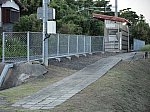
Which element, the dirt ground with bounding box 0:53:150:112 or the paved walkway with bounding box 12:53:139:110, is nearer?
the dirt ground with bounding box 0:53:150:112

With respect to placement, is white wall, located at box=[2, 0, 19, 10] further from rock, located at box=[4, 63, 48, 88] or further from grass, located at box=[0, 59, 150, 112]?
grass, located at box=[0, 59, 150, 112]

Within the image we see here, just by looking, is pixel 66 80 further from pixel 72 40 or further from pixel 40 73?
pixel 72 40

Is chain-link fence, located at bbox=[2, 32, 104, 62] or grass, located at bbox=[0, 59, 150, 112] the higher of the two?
chain-link fence, located at bbox=[2, 32, 104, 62]

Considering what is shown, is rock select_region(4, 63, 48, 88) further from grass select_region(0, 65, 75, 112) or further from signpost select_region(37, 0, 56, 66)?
signpost select_region(37, 0, 56, 66)

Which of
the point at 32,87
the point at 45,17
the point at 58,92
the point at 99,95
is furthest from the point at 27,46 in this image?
the point at 99,95

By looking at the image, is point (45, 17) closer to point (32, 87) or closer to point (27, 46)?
point (27, 46)

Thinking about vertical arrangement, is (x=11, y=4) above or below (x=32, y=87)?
above

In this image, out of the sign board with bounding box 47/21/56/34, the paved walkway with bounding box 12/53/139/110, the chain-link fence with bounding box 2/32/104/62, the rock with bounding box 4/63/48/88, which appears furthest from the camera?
the sign board with bounding box 47/21/56/34

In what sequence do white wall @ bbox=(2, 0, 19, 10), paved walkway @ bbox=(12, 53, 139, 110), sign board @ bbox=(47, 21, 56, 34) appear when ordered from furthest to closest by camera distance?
1. white wall @ bbox=(2, 0, 19, 10)
2. sign board @ bbox=(47, 21, 56, 34)
3. paved walkway @ bbox=(12, 53, 139, 110)

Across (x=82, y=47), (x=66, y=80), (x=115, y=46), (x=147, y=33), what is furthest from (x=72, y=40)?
(x=147, y=33)

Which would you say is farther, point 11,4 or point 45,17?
point 11,4

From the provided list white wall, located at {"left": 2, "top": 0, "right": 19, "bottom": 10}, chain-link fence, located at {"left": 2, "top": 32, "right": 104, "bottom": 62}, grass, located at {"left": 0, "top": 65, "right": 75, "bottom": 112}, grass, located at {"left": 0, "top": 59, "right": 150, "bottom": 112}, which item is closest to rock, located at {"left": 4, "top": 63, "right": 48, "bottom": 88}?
grass, located at {"left": 0, "top": 65, "right": 75, "bottom": 112}

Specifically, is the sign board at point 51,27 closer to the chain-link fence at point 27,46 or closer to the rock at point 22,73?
the chain-link fence at point 27,46

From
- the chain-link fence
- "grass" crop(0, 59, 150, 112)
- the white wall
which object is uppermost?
the white wall
